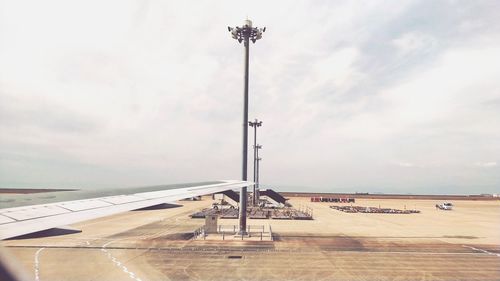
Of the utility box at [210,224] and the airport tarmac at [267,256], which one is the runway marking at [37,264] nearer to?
the airport tarmac at [267,256]

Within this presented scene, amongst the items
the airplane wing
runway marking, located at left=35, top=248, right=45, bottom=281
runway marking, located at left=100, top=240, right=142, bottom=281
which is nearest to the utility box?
runway marking, located at left=100, top=240, right=142, bottom=281

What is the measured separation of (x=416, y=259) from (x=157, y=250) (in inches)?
793

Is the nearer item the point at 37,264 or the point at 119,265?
the point at 119,265

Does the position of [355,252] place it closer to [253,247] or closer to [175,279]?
[253,247]

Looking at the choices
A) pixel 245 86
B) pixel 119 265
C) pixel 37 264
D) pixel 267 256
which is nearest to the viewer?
pixel 119 265

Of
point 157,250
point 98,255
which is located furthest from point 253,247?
point 98,255

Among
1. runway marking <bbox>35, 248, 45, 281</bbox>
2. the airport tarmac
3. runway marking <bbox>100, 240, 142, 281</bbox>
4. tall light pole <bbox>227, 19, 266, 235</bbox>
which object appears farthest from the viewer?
tall light pole <bbox>227, 19, 266, 235</bbox>

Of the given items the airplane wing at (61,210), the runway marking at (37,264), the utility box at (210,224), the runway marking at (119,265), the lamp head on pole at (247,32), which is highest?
the lamp head on pole at (247,32)

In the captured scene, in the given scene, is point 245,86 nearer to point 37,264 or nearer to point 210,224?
point 210,224

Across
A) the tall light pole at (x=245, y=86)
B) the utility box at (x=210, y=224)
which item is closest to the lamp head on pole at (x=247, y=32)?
the tall light pole at (x=245, y=86)

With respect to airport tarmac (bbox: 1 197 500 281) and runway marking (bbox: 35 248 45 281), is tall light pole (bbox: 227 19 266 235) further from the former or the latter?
runway marking (bbox: 35 248 45 281)

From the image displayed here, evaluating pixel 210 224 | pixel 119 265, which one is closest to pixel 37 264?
pixel 119 265

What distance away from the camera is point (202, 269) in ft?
71.6

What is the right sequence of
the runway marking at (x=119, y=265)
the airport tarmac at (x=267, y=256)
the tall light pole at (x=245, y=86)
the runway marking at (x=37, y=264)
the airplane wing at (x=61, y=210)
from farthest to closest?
the tall light pole at (x=245, y=86) → the airport tarmac at (x=267, y=256) → the runway marking at (x=119, y=265) → the runway marking at (x=37, y=264) → the airplane wing at (x=61, y=210)
